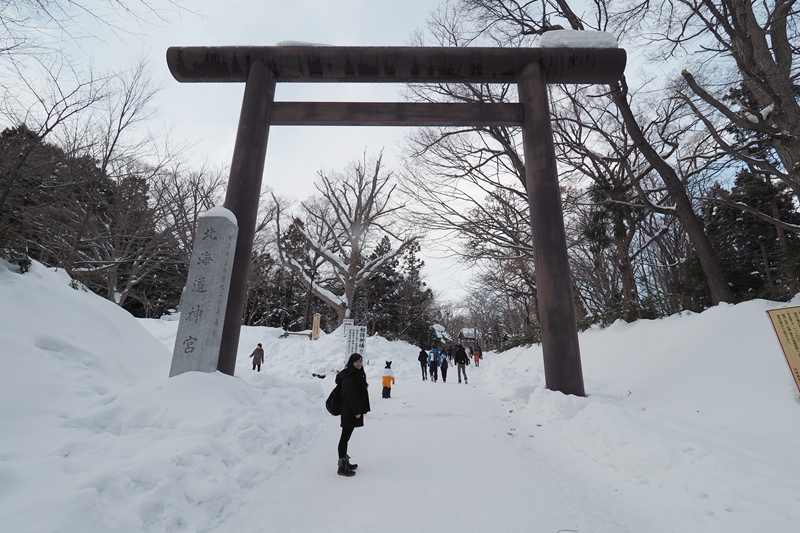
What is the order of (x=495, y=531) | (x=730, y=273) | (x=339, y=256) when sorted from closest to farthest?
(x=495, y=531) → (x=730, y=273) → (x=339, y=256)

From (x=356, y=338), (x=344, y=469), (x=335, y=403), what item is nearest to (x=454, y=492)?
(x=344, y=469)

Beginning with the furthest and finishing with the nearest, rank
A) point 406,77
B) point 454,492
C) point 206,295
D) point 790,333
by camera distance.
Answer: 1. point 406,77
2. point 206,295
3. point 790,333
4. point 454,492

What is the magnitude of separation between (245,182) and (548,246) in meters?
6.02

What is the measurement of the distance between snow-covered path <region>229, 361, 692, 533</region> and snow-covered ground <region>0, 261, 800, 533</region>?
0.9 inches

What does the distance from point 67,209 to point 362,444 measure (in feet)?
41.2

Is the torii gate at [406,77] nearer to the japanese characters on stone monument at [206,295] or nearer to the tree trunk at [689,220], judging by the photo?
the japanese characters on stone monument at [206,295]

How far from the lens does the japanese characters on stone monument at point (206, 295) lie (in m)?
5.60

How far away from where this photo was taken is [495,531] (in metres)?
2.71

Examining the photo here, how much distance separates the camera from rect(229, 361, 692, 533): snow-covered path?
9.30ft

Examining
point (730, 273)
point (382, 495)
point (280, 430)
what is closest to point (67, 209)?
point (280, 430)

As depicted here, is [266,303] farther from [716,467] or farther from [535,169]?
[716,467]

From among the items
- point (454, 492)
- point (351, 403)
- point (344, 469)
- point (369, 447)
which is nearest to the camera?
point (454, 492)

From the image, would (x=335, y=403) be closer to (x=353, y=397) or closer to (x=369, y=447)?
(x=353, y=397)

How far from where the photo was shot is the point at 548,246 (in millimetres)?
6973
